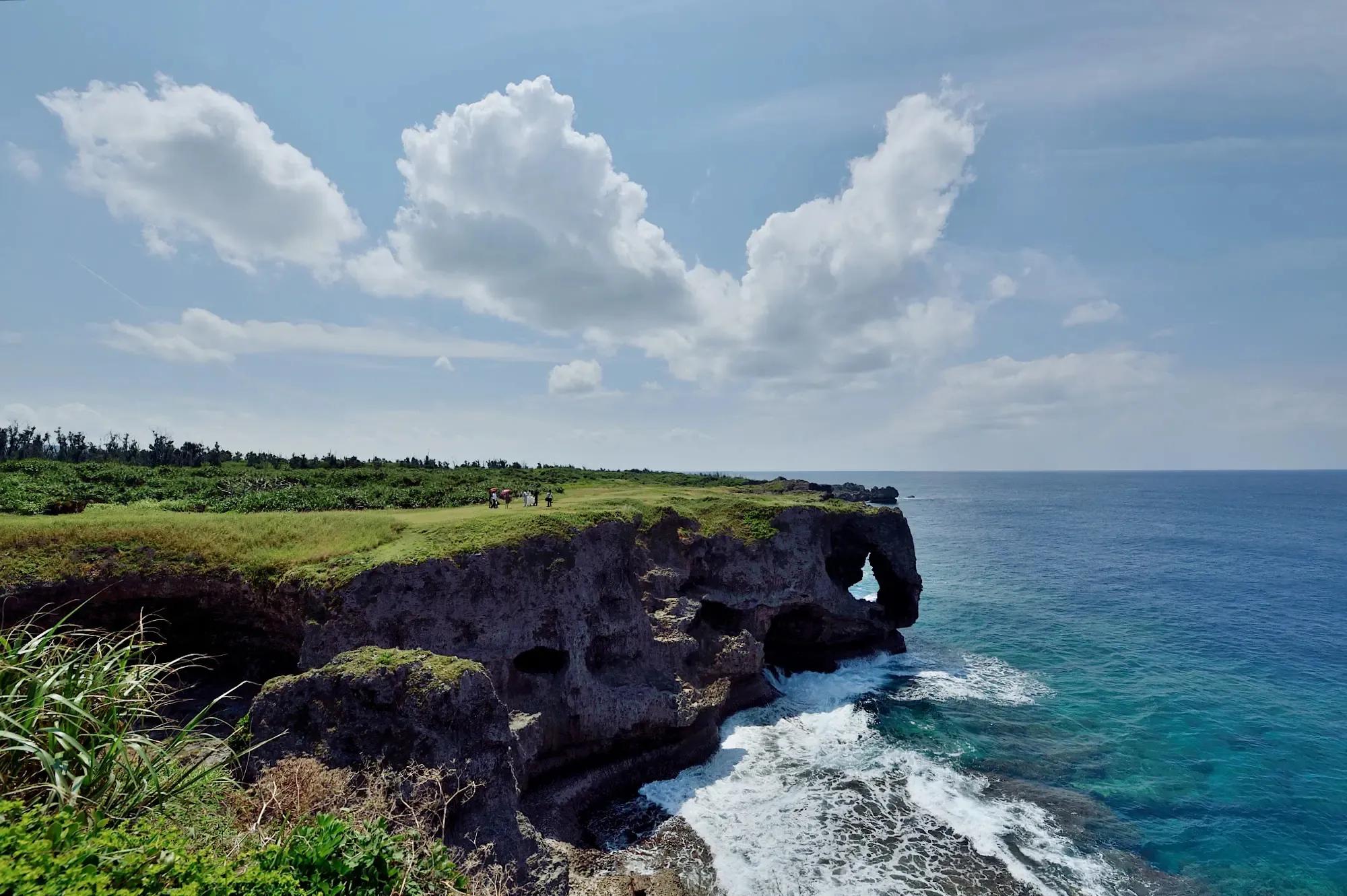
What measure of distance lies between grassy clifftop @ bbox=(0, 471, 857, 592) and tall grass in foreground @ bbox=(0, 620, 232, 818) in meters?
13.4

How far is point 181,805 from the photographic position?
7812 millimetres

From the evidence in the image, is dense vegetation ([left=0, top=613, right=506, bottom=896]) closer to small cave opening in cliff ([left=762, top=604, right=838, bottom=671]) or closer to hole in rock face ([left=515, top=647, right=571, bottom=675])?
hole in rock face ([left=515, top=647, right=571, bottom=675])

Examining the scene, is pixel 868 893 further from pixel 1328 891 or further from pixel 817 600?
pixel 817 600

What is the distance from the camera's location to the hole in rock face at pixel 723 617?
33044mm

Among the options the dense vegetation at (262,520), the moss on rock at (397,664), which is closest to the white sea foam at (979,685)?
the dense vegetation at (262,520)

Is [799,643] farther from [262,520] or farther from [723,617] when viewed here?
[262,520]

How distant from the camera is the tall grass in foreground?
682 cm

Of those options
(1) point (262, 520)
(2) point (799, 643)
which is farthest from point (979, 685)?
(1) point (262, 520)

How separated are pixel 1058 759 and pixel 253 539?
1483 inches

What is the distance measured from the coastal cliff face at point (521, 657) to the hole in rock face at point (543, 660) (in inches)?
2.6

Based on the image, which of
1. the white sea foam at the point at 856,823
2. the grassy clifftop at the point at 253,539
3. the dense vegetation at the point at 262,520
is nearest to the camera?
the white sea foam at the point at 856,823

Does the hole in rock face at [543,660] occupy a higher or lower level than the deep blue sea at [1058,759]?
higher

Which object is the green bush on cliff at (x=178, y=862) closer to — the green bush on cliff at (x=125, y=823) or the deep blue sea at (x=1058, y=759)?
the green bush on cliff at (x=125, y=823)

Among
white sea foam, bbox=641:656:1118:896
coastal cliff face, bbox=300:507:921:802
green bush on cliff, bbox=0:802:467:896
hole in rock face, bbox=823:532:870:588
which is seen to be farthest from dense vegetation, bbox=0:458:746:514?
green bush on cliff, bbox=0:802:467:896
